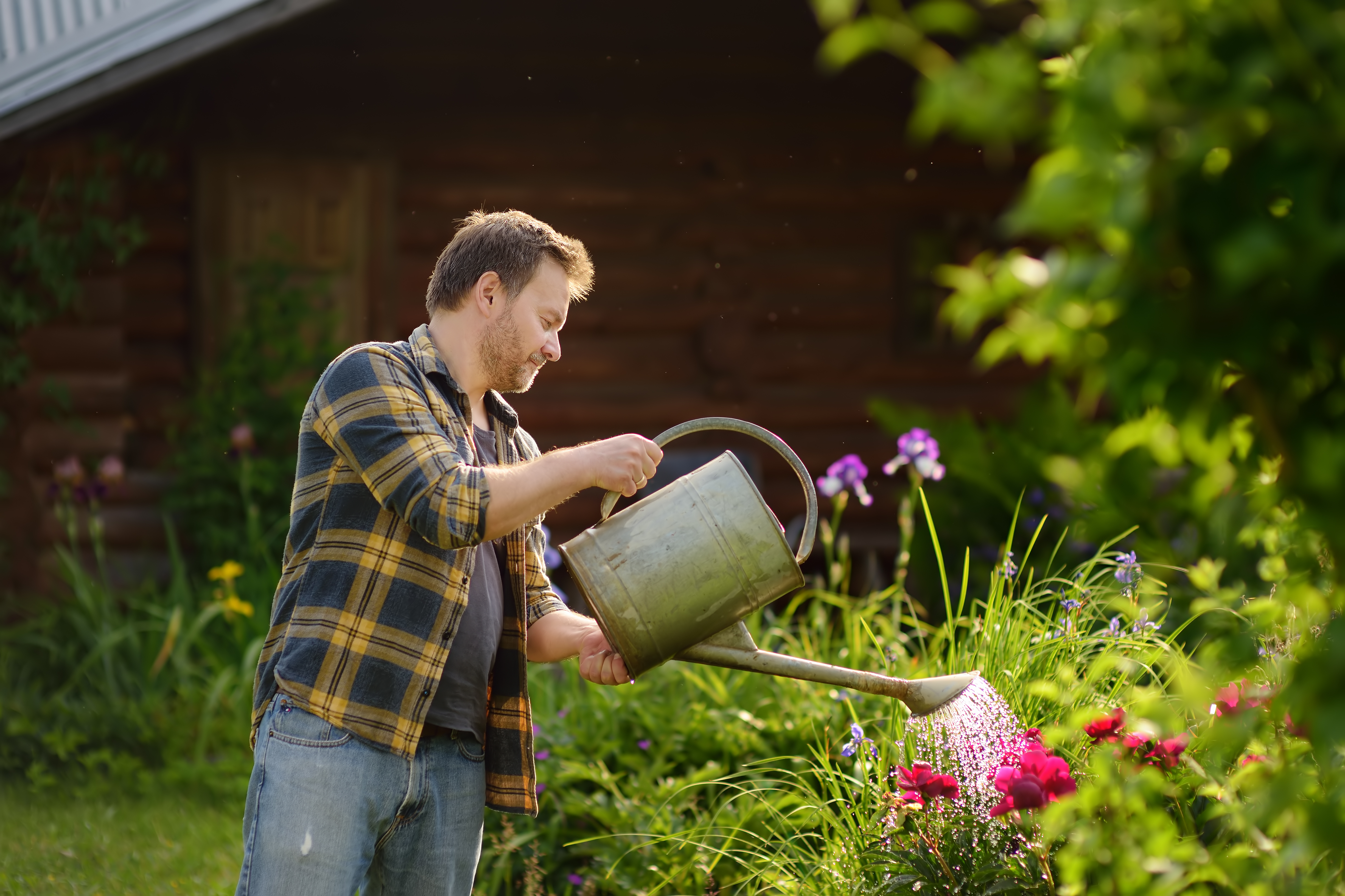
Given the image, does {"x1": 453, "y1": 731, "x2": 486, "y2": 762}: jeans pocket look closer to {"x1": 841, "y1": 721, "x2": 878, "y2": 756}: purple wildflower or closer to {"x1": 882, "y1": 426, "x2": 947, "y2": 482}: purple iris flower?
{"x1": 841, "y1": 721, "x2": 878, "y2": 756}: purple wildflower

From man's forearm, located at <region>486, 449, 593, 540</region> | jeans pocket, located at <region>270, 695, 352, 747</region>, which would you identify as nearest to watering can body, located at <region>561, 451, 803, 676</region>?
man's forearm, located at <region>486, 449, 593, 540</region>

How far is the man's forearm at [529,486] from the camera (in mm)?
1867

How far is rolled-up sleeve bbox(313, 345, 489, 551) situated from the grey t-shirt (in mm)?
202

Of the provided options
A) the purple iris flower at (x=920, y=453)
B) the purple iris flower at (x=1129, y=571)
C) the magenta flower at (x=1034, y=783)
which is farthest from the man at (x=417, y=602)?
the purple iris flower at (x=920, y=453)

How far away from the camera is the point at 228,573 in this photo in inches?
186

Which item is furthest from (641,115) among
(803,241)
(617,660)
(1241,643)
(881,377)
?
(1241,643)

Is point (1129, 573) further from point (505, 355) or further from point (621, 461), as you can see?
point (505, 355)

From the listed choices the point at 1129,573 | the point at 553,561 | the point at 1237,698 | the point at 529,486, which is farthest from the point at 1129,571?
the point at 553,561

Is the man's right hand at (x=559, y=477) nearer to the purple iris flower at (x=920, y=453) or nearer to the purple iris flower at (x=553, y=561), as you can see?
the purple iris flower at (x=553, y=561)

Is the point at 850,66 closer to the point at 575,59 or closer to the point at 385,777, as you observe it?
the point at 575,59

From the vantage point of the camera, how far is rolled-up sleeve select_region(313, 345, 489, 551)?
185cm

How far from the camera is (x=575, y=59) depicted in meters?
5.98

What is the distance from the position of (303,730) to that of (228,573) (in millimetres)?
3013

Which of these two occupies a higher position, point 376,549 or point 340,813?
point 376,549
